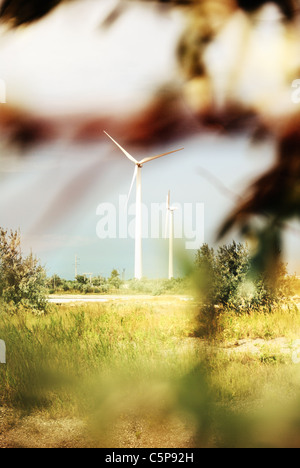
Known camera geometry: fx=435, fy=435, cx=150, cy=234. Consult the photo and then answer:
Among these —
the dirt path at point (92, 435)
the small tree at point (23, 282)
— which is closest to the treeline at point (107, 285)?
the small tree at point (23, 282)

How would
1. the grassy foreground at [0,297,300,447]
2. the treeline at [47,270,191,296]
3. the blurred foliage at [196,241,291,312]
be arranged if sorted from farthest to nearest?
the blurred foliage at [196,241,291,312]
the treeline at [47,270,191,296]
the grassy foreground at [0,297,300,447]

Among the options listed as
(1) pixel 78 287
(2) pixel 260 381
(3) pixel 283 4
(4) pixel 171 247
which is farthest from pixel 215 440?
(1) pixel 78 287

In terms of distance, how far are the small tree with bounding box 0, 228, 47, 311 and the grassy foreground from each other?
71 cm

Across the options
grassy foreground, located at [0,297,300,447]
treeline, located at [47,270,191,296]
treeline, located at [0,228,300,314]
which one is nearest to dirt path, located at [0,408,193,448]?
grassy foreground, located at [0,297,300,447]

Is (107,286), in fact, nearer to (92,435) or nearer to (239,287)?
(239,287)

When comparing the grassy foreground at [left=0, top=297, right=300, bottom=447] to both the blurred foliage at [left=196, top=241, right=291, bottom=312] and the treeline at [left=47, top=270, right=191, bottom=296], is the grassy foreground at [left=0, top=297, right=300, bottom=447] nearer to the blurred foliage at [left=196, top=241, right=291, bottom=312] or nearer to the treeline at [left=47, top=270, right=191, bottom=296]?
the treeline at [left=47, top=270, right=191, bottom=296]

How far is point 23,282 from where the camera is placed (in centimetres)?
326

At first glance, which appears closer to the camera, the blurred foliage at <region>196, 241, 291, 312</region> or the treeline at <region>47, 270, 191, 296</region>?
the treeline at <region>47, 270, 191, 296</region>

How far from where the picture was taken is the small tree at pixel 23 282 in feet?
10.2

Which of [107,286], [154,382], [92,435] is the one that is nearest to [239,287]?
[107,286]

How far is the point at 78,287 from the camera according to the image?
3848 millimetres

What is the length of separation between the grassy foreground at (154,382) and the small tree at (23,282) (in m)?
0.71

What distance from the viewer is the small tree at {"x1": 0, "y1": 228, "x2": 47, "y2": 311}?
3.12 meters

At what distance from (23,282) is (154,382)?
2.05 metres
